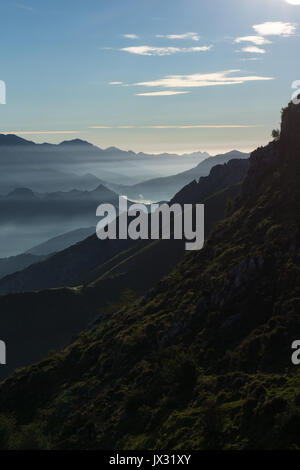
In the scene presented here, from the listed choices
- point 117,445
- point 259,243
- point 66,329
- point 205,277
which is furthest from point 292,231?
point 66,329

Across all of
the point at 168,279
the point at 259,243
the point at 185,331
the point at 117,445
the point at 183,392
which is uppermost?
the point at 259,243

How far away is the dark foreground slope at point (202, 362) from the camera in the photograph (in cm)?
5151

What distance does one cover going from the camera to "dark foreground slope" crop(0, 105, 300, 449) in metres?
51.5

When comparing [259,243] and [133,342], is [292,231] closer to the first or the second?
[259,243]

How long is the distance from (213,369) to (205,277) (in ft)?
88.4

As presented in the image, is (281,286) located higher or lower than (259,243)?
lower

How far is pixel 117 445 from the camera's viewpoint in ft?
188

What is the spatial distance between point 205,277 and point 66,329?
124 meters

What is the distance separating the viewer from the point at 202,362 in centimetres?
6762

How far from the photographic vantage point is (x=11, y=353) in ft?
619

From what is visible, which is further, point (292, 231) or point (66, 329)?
point (66, 329)
